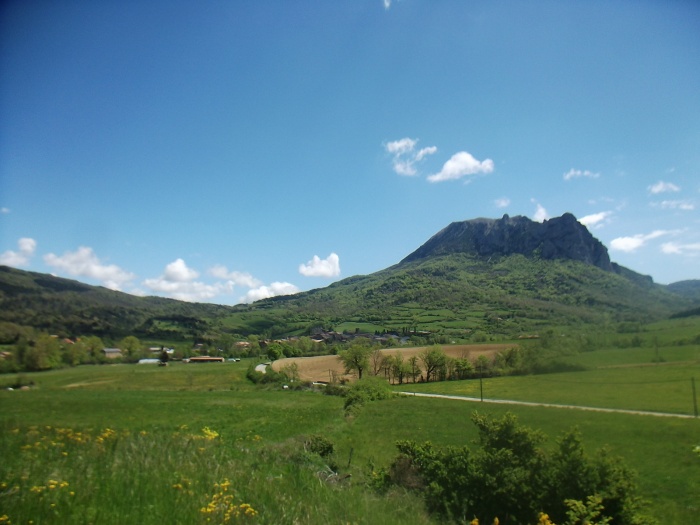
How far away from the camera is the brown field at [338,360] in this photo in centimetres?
6339

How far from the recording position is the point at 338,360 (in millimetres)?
81875

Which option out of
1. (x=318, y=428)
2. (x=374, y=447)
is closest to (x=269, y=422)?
(x=318, y=428)

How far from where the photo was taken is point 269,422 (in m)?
30.1

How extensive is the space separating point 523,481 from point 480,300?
10558 centimetres

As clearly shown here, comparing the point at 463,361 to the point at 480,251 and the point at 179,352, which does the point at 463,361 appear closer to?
the point at 179,352

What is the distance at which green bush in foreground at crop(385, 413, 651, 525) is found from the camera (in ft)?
31.2

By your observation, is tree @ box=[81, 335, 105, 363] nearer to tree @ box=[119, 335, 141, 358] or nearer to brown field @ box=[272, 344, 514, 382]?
tree @ box=[119, 335, 141, 358]

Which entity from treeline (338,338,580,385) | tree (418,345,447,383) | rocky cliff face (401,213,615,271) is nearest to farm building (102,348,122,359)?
treeline (338,338,580,385)

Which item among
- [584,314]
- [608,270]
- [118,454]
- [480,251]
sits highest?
[480,251]

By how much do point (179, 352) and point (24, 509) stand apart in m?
→ 114

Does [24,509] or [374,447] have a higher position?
[24,509]

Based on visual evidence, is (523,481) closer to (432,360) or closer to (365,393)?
(365,393)

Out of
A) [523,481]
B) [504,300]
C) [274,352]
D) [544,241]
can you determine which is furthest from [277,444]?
[544,241]

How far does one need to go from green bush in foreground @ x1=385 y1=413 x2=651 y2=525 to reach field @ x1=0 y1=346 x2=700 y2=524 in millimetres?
2037
